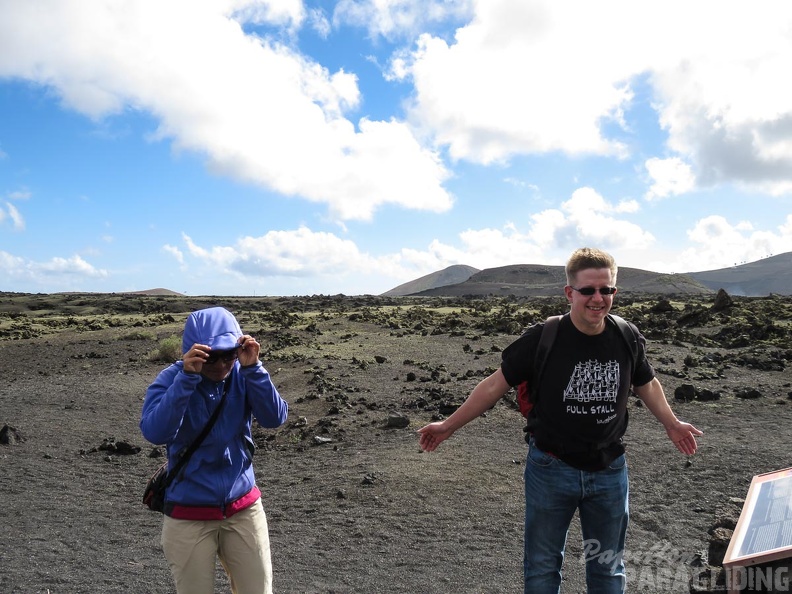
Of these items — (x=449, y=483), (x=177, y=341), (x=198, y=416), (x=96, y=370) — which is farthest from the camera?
(x=177, y=341)

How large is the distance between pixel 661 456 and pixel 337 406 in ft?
17.9

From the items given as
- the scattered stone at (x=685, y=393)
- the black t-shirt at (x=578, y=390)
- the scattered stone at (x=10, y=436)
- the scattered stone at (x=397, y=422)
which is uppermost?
the black t-shirt at (x=578, y=390)

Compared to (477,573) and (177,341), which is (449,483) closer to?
(477,573)

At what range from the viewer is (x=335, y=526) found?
19.9ft

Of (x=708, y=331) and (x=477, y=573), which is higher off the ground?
(x=708, y=331)

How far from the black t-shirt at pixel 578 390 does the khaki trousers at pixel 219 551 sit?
1356 millimetres

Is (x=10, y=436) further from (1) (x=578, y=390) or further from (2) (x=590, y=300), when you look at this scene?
(2) (x=590, y=300)

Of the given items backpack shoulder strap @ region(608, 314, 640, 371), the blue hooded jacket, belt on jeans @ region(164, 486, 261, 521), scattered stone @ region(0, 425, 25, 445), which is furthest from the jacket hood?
scattered stone @ region(0, 425, 25, 445)

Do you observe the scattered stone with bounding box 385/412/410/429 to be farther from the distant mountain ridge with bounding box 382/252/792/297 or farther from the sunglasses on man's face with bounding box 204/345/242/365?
the distant mountain ridge with bounding box 382/252/792/297

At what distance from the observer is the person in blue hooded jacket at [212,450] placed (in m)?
2.78

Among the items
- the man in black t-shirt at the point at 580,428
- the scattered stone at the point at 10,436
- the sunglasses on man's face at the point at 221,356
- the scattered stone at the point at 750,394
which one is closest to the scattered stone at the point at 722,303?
the scattered stone at the point at 750,394

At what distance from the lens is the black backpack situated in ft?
9.62

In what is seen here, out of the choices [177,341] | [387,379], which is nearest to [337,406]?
[387,379]

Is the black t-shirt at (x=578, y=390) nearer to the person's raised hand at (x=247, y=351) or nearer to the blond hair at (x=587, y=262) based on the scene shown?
the blond hair at (x=587, y=262)
